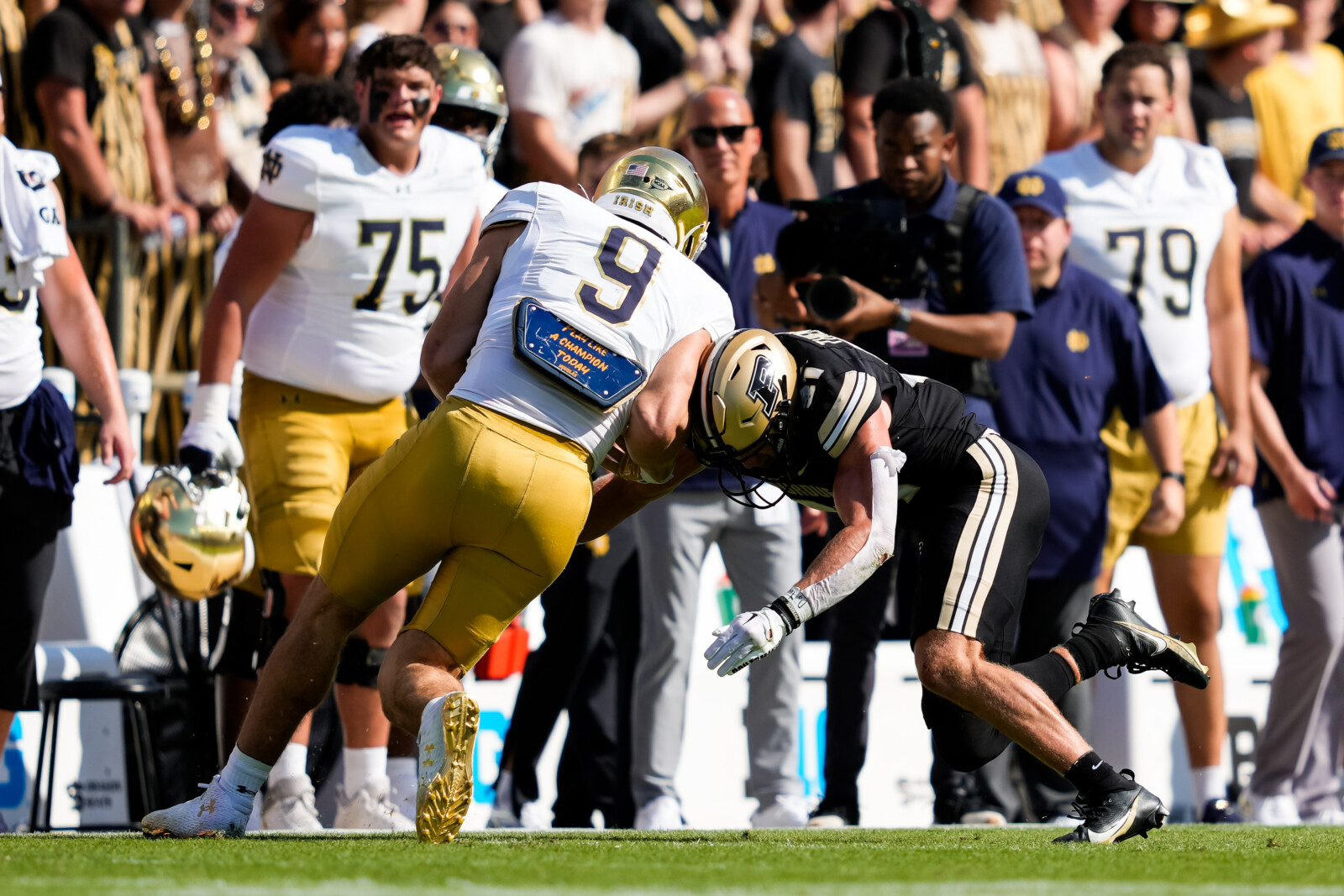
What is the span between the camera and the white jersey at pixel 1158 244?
8172 millimetres

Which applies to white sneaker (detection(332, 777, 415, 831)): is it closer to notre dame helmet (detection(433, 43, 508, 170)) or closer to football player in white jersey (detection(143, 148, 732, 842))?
football player in white jersey (detection(143, 148, 732, 842))

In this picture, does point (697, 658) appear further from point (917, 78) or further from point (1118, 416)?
point (917, 78)

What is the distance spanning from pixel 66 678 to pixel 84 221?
2.23 meters

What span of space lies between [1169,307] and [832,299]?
182 cm

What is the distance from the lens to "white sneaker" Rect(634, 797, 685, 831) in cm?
708

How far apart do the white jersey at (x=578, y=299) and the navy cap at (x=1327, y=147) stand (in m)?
4.17

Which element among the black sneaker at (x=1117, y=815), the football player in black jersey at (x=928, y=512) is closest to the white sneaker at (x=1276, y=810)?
the football player in black jersey at (x=928, y=512)

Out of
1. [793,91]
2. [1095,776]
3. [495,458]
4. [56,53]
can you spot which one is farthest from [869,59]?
[495,458]

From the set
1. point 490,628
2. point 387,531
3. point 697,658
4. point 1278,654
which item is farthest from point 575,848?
point 1278,654

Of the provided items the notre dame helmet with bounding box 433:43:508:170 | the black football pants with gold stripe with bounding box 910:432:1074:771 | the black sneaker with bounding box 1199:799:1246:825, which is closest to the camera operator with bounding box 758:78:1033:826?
the black sneaker with bounding box 1199:799:1246:825

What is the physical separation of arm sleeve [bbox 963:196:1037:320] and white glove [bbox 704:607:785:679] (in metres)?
2.75

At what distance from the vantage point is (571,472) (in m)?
5.21

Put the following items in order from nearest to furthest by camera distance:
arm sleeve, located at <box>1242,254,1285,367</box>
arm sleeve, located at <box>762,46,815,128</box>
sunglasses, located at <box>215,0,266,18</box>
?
arm sleeve, located at <box>1242,254,1285,367</box> → sunglasses, located at <box>215,0,266,18</box> → arm sleeve, located at <box>762,46,815,128</box>

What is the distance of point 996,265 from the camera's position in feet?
24.3
